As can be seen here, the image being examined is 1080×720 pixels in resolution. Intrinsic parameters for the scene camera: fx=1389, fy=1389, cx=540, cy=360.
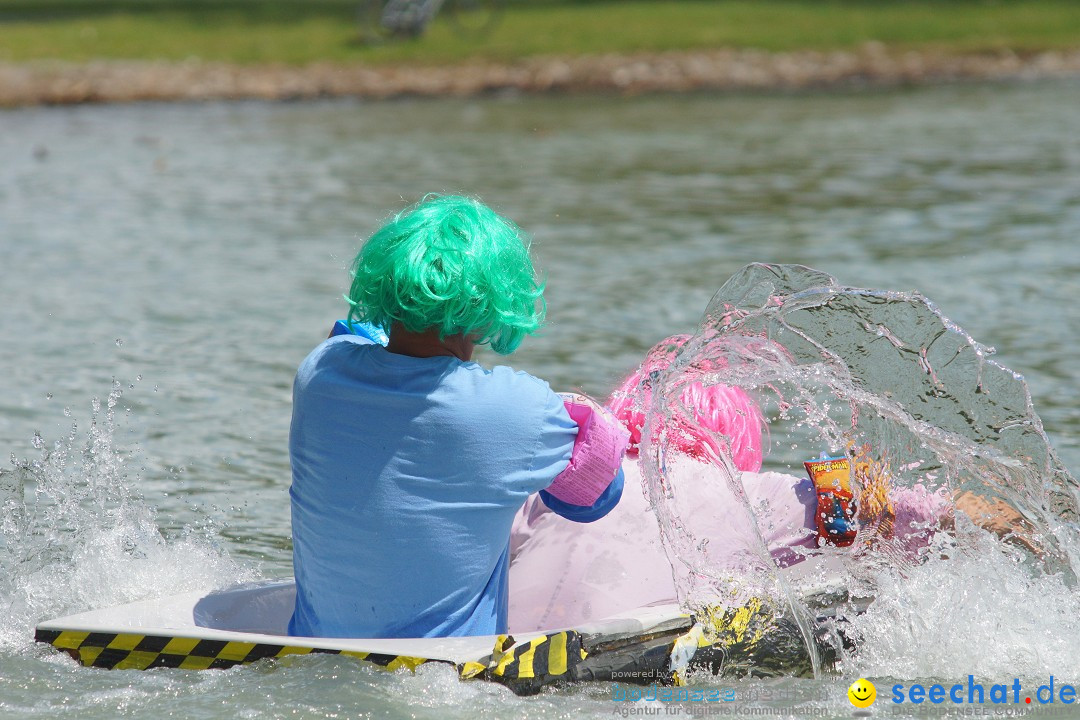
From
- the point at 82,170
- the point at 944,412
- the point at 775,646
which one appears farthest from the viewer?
the point at 82,170

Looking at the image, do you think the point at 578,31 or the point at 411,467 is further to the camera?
the point at 578,31

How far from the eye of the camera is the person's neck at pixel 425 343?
313 centimetres

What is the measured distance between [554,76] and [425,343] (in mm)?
19771

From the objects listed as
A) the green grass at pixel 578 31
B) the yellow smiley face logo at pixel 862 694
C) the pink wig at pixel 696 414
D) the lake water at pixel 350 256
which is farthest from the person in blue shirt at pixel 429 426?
the green grass at pixel 578 31

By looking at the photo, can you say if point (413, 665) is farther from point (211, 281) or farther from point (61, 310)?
point (211, 281)

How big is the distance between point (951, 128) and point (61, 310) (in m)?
12.0

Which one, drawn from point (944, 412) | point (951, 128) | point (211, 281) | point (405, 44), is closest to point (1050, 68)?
point (951, 128)

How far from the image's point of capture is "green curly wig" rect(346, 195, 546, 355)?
3045 mm

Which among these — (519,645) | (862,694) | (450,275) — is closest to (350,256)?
(519,645)

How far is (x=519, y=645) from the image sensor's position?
3.40 metres

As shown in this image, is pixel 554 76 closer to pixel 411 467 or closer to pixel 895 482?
pixel 895 482

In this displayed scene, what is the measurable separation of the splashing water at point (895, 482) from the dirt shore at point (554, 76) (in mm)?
18396

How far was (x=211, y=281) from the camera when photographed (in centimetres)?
989

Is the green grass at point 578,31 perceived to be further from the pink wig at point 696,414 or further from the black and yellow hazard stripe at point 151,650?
the black and yellow hazard stripe at point 151,650
